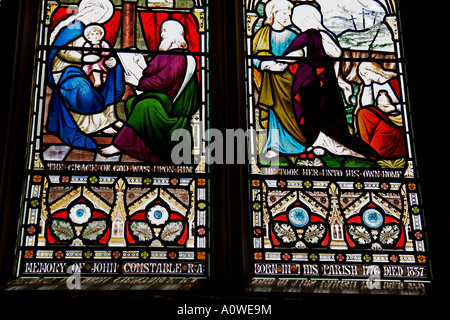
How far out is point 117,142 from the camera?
16.3 feet

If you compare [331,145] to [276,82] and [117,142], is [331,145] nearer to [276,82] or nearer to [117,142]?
[276,82]

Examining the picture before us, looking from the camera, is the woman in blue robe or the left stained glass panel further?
the woman in blue robe

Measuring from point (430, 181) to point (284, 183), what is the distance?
1008mm

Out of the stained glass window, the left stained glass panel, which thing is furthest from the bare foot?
the stained glass window

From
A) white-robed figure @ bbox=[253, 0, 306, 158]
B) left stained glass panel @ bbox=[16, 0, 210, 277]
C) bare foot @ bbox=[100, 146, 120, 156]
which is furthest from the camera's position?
white-robed figure @ bbox=[253, 0, 306, 158]

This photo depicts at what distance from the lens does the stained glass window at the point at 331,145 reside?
15.5 feet

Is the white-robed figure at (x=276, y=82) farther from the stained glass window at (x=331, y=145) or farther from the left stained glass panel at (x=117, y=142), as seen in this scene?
the left stained glass panel at (x=117, y=142)

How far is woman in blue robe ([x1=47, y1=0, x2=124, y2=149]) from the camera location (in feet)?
16.3

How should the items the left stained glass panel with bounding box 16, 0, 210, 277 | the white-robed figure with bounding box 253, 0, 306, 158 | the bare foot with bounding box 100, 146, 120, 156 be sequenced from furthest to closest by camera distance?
the white-robed figure with bounding box 253, 0, 306, 158 → the bare foot with bounding box 100, 146, 120, 156 → the left stained glass panel with bounding box 16, 0, 210, 277

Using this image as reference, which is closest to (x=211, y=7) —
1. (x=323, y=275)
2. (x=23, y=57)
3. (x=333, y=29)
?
(x=333, y=29)

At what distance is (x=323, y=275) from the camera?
4672 mm

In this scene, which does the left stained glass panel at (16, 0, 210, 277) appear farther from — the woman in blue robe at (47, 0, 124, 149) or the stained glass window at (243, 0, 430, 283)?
the stained glass window at (243, 0, 430, 283)

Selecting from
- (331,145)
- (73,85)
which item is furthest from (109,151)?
(331,145)

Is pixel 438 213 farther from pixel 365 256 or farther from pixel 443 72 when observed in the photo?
pixel 443 72
